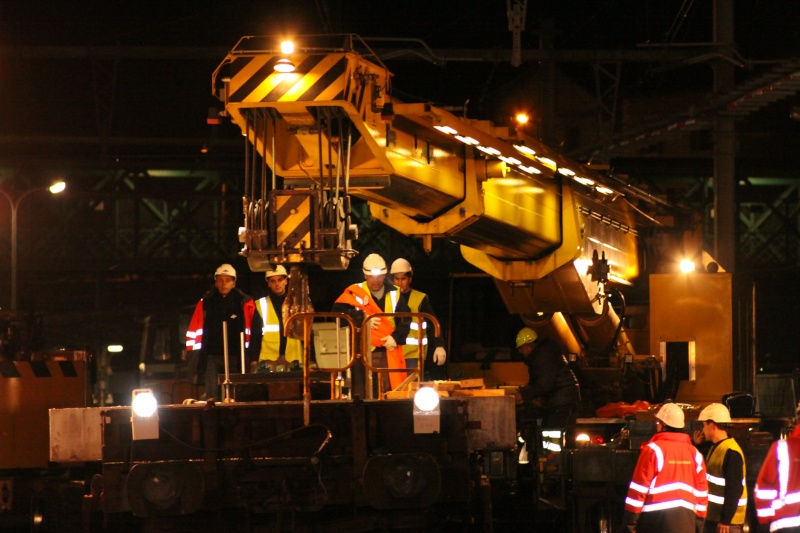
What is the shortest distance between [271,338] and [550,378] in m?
3.00

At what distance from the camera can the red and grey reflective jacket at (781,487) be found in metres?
8.51

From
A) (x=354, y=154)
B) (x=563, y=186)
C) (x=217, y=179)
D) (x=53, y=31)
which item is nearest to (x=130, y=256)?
(x=217, y=179)

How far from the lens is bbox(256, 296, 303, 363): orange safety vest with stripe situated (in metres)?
12.5

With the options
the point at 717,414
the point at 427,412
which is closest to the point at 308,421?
the point at 427,412

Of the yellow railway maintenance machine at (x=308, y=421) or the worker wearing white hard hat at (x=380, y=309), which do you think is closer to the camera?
the yellow railway maintenance machine at (x=308, y=421)

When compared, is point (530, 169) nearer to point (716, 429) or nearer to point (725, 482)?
point (716, 429)

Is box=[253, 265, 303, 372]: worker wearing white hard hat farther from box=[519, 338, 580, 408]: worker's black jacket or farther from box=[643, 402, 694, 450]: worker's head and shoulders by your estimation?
box=[643, 402, 694, 450]: worker's head and shoulders

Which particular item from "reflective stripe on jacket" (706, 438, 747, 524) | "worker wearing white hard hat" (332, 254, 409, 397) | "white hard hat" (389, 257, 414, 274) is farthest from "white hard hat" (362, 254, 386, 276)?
"reflective stripe on jacket" (706, 438, 747, 524)

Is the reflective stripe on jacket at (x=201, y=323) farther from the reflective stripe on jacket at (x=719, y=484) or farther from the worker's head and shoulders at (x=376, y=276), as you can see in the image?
the reflective stripe on jacket at (x=719, y=484)

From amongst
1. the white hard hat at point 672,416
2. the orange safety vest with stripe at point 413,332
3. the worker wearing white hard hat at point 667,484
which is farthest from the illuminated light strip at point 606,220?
the worker wearing white hard hat at point 667,484

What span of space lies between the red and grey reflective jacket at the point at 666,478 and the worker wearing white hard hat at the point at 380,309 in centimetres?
257

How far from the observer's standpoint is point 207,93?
29734mm

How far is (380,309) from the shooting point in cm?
1206

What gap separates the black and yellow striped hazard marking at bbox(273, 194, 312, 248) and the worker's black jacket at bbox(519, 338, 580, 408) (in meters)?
5.04
